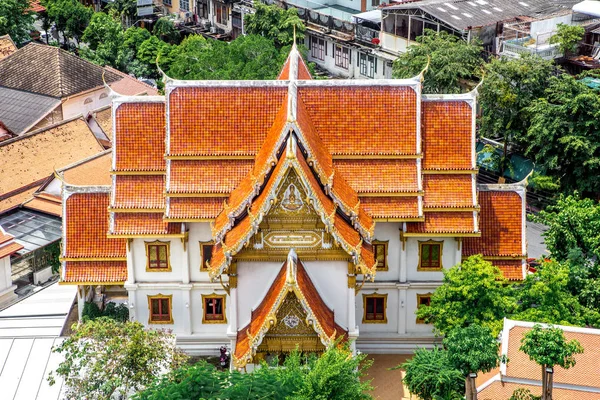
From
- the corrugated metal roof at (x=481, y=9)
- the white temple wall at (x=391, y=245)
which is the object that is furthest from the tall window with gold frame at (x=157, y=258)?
the corrugated metal roof at (x=481, y=9)

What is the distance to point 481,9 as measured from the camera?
83688 mm

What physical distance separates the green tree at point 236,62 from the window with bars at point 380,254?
28626 millimetres

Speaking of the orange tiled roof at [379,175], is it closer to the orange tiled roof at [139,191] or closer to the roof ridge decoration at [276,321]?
the roof ridge decoration at [276,321]

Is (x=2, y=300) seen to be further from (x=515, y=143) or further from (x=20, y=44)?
(x=20, y=44)

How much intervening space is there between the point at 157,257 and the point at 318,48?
5193 centimetres

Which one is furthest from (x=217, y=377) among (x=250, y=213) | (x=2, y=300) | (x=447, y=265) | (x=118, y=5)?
(x=118, y=5)

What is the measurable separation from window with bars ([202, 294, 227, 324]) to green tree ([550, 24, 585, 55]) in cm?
A: 3909

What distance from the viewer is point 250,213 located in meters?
42.2

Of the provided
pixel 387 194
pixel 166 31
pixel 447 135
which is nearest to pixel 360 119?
pixel 387 194

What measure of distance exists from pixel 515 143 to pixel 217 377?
4105cm

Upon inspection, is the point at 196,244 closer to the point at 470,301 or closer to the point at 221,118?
the point at 221,118

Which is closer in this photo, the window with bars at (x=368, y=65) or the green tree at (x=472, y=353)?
the green tree at (x=472, y=353)

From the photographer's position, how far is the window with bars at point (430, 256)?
48.2 meters

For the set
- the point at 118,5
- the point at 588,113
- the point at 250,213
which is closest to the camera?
the point at 250,213
